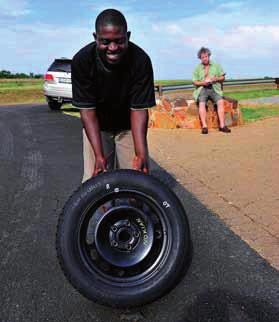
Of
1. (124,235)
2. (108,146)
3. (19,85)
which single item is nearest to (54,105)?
(108,146)

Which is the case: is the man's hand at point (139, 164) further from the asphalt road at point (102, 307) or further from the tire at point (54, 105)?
the tire at point (54, 105)

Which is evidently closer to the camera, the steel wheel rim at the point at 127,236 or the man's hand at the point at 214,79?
the steel wheel rim at the point at 127,236

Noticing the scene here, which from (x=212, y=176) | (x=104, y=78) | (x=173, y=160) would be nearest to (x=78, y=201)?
(x=104, y=78)

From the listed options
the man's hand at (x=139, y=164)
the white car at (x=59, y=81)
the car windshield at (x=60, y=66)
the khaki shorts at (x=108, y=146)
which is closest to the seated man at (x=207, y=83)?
the white car at (x=59, y=81)

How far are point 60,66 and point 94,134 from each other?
39.3 ft

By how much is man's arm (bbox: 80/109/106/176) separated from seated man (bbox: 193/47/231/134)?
6467 mm

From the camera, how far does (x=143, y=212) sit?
2.86 metres

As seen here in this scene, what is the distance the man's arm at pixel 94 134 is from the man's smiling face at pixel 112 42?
18.7 inches

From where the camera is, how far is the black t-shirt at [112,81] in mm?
3094

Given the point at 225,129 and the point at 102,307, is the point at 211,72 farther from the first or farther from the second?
the point at 102,307

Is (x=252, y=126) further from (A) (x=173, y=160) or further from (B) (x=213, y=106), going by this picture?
(A) (x=173, y=160)

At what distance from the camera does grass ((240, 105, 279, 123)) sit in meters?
11.3

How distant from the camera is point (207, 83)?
969cm

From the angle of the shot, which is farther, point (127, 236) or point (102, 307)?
point (127, 236)
